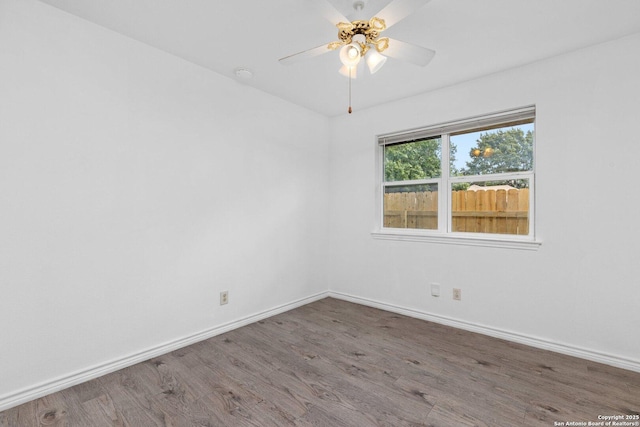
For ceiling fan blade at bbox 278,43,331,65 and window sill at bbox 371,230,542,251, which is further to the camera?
window sill at bbox 371,230,542,251

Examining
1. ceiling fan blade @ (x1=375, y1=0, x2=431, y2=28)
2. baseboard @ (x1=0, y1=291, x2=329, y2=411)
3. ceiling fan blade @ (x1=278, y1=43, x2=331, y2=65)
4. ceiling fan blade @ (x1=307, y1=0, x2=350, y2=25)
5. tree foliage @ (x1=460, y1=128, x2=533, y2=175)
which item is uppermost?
ceiling fan blade @ (x1=307, y1=0, x2=350, y2=25)

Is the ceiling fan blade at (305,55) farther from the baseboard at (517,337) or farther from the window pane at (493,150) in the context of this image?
the baseboard at (517,337)

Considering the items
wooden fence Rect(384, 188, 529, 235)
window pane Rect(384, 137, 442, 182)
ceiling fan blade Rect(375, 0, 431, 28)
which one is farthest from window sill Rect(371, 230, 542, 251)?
ceiling fan blade Rect(375, 0, 431, 28)

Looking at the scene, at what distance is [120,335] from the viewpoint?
7.27 ft

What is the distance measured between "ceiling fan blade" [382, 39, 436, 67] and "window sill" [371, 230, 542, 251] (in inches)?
67.7

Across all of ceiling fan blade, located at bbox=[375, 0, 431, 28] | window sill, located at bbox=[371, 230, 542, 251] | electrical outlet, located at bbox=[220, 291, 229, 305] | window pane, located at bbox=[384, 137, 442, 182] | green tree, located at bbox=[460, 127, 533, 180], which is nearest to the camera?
ceiling fan blade, located at bbox=[375, 0, 431, 28]

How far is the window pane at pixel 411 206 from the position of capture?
10.9 ft

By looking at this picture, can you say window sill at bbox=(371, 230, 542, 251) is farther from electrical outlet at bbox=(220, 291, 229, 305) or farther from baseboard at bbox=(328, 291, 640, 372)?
electrical outlet at bbox=(220, 291, 229, 305)

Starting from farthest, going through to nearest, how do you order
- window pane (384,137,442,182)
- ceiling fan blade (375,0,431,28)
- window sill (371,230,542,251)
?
window pane (384,137,442,182)
window sill (371,230,542,251)
ceiling fan blade (375,0,431,28)

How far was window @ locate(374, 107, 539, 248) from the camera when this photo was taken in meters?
2.75

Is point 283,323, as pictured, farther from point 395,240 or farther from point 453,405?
point 453,405

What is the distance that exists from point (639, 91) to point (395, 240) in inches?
86.8

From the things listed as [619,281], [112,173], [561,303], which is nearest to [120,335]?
[112,173]

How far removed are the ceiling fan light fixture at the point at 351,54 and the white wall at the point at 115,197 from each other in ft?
4.61
